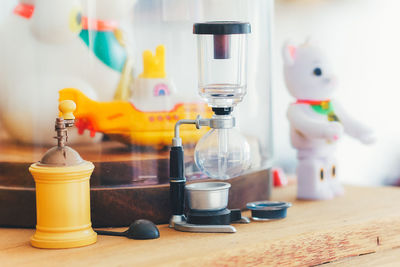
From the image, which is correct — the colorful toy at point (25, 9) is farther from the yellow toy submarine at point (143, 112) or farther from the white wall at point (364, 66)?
the white wall at point (364, 66)

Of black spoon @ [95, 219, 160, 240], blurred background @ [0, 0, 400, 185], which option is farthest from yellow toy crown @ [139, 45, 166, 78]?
blurred background @ [0, 0, 400, 185]

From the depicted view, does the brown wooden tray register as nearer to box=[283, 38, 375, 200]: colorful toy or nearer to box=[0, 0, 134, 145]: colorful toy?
box=[0, 0, 134, 145]: colorful toy

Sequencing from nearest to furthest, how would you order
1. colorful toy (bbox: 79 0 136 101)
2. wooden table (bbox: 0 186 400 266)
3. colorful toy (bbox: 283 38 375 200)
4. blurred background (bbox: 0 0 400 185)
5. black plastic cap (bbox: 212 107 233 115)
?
wooden table (bbox: 0 186 400 266) → black plastic cap (bbox: 212 107 233 115) → colorful toy (bbox: 79 0 136 101) → colorful toy (bbox: 283 38 375 200) → blurred background (bbox: 0 0 400 185)

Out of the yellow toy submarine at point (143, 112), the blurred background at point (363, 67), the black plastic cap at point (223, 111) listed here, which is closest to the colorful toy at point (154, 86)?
the yellow toy submarine at point (143, 112)

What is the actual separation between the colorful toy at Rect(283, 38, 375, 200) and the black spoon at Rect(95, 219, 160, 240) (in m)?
0.35

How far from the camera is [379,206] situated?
1.04 m

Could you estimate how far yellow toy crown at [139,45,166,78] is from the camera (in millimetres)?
957

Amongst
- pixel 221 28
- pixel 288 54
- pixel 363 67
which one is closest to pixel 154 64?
pixel 221 28

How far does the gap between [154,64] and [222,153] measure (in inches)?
7.2

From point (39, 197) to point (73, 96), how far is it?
179 millimetres

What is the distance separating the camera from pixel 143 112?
37.1 inches

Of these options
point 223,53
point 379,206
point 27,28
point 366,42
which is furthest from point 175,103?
point 366,42

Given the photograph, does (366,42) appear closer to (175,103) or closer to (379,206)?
(379,206)

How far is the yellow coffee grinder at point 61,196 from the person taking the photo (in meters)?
0.79
